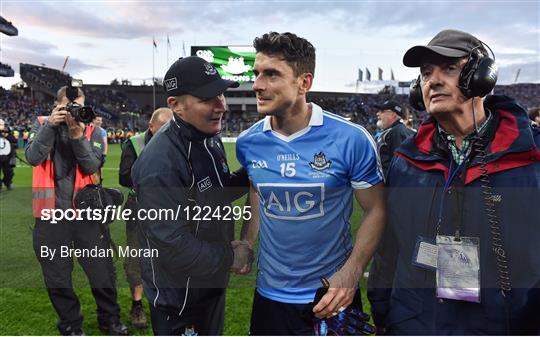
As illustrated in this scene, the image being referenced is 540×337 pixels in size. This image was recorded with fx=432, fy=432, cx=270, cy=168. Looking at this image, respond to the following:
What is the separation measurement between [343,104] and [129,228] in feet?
170

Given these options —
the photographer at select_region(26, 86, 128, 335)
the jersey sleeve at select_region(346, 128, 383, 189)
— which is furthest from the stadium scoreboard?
the jersey sleeve at select_region(346, 128, 383, 189)

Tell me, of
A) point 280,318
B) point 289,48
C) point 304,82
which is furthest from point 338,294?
point 289,48

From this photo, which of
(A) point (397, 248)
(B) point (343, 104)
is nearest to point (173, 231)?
(A) point (397, 248)

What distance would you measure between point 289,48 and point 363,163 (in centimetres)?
66

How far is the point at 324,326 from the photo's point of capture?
1912 millimetres

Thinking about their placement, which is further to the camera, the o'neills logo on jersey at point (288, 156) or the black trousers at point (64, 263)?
the black trousers at point (64, 263)

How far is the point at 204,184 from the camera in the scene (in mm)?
2268

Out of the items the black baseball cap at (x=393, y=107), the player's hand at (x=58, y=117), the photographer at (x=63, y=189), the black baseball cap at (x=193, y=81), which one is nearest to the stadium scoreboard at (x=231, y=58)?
the black baseball cap at (x=393, y=107)

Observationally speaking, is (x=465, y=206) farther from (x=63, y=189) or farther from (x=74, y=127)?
(x=63, y=189)

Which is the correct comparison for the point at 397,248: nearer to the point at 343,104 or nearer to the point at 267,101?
the point at 267,101

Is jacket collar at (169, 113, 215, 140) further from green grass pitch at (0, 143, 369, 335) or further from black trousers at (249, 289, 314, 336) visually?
green grass pitch at (0, 143, 369, 335)

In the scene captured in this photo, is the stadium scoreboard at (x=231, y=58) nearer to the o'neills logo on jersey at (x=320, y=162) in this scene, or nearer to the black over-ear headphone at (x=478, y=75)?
the o'neills logo on jersey at (x=320, y=162)

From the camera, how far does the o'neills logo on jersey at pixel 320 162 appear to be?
2.08 m

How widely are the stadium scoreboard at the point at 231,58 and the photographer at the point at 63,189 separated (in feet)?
144
